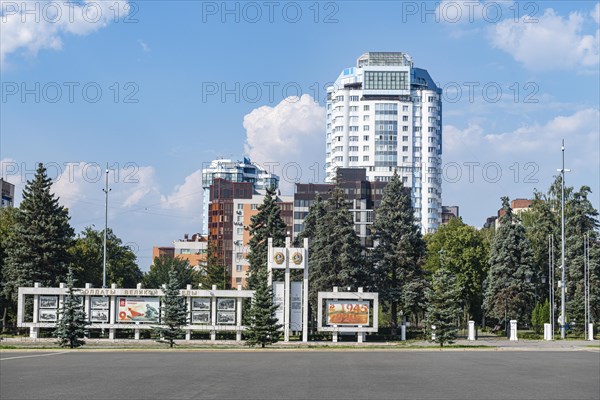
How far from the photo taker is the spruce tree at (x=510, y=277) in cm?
8231

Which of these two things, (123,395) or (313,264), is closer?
(123,395)

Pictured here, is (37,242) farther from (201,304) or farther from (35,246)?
(201,304)

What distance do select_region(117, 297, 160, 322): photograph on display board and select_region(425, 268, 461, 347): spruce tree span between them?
21.9m

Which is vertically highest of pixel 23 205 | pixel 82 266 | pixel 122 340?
pixel 23 205

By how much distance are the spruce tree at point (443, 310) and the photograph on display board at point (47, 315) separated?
29777mm

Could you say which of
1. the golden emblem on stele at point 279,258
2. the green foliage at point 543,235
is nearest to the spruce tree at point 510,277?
the green foliage at point 543,235

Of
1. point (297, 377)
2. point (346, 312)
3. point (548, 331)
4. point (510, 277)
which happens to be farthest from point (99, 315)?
point (510, 277)

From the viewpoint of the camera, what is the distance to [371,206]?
16700 centimetres

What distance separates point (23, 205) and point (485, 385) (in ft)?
199

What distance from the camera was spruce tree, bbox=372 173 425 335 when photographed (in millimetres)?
77750

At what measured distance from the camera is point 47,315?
65.2 meters

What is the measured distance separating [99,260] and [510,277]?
50.4 meters

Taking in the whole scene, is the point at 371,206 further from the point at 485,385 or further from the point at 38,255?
the point at 485,385

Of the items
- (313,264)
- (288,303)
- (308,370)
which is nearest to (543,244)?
(313,264)
